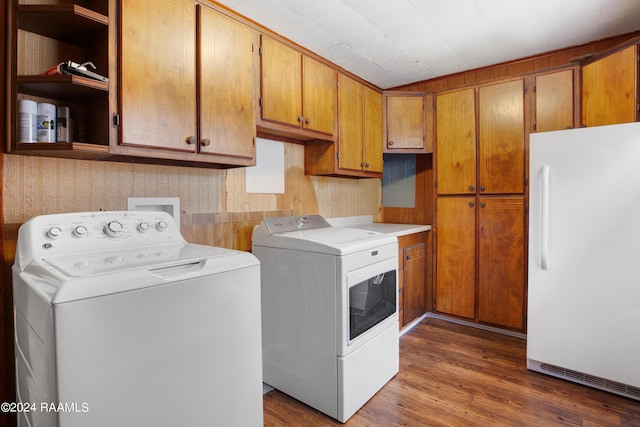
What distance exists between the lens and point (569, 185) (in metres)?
2.10

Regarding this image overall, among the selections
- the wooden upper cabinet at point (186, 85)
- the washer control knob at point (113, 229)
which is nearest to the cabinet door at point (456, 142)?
the wooden upper cabinet at point (186, 85)

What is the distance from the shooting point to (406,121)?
3.24 metres

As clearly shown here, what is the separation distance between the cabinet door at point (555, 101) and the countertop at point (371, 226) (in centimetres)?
125

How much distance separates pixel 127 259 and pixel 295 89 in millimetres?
1563

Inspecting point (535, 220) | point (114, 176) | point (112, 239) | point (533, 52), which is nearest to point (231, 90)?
point (114, 176)

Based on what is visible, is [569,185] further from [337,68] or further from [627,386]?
[337,68]

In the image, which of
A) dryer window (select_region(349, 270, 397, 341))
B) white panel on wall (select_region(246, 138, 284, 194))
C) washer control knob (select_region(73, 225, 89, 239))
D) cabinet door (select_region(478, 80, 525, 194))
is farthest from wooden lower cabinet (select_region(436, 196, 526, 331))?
washer control knob (select_region(73, 225, 89, 239))

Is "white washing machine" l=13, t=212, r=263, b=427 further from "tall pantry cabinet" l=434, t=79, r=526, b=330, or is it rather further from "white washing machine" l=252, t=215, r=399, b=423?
"tall pantry cabinet" l=434, t=79, r=526, b=330

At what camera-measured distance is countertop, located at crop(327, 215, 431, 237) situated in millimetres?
2910

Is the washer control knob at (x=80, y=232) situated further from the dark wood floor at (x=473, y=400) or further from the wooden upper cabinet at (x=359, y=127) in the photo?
the wooden upper cabinet at (x=359, y=127)

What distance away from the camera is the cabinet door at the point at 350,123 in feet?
8.93

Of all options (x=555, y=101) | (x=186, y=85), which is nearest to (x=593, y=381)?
(x=555, y=101)

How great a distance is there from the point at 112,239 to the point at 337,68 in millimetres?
2120

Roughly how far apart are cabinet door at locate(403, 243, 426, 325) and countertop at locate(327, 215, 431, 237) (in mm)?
161
